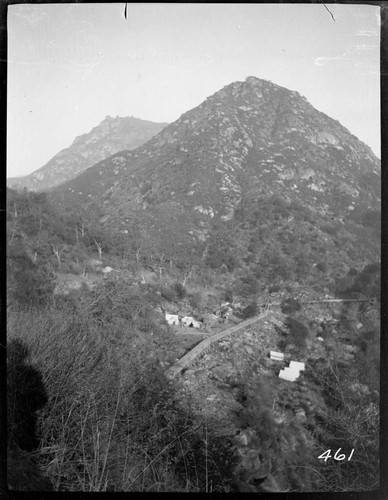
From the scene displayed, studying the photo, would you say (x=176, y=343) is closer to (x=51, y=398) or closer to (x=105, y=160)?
(x=51, y=398)

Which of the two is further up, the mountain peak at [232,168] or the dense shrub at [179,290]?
the mountain peak at [232,168]

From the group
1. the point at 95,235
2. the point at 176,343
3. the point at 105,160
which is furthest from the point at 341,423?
the point at 105,160

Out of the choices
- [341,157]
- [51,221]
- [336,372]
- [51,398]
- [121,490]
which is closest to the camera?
[121,490]

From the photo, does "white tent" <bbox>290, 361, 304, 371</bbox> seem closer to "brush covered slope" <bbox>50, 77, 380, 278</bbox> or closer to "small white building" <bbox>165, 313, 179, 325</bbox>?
"small white building" <bbox>165, 313, 179, 325</bbox>

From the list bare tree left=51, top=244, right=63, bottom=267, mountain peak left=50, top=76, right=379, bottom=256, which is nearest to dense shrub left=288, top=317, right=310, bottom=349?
mountain peak left=50, top=76, right=379, bottom=256

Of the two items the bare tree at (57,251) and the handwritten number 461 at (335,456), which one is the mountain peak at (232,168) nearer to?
the bare tree at (57,251)

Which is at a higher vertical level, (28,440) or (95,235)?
(95,235)

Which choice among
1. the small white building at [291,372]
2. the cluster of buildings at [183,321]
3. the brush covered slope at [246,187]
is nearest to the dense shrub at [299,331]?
the small white building at [291,372]

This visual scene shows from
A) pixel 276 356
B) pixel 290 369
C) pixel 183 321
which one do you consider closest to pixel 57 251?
pixel 183 321
